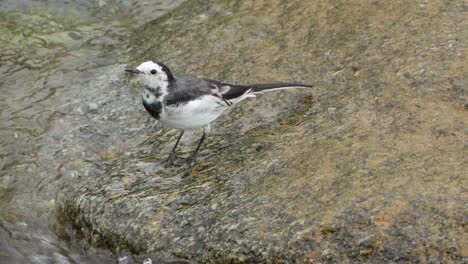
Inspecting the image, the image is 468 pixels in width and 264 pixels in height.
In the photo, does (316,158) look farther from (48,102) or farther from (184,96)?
(48,102)

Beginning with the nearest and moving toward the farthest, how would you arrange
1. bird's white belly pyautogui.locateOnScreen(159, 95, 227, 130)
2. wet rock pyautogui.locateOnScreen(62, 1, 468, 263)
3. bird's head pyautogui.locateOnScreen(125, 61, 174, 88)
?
wet rock pyautogui.locateOnScreen(62, 1, 468, 263) < bird's white belly pyautogui.locateOnScreen(159, 95, 227, 130) < bird's head pyautogui.locateOnScreen(125, 61, 174, 88)

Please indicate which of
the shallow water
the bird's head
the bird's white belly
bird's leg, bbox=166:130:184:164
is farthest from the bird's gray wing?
the shallow water

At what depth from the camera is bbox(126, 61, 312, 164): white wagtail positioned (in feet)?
19.7

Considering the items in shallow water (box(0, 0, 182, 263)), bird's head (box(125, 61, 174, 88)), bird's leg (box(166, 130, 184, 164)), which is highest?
bird's head (box(125, 61, 174, 88))

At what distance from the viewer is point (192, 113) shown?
6039mm

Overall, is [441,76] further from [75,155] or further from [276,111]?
[75,155]

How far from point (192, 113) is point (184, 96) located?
17cm

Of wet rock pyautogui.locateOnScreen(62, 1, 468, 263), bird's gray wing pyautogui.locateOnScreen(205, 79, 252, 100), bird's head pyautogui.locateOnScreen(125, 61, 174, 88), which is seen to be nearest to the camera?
wet rock pyautogui.locateOnScreen(62, 1, 468, 263)

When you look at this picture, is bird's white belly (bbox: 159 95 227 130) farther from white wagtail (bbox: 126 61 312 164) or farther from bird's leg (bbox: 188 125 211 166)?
bird's leg (bbox: 188 125 211 166)

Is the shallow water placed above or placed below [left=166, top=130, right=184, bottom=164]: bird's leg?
above

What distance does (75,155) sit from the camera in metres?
6.94

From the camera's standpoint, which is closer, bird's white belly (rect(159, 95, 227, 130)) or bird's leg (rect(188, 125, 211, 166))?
bird's white belly (rect(159, 95, 227, 130))

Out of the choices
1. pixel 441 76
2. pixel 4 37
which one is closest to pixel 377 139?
pixel 441 76

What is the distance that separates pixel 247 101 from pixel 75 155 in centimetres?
183
